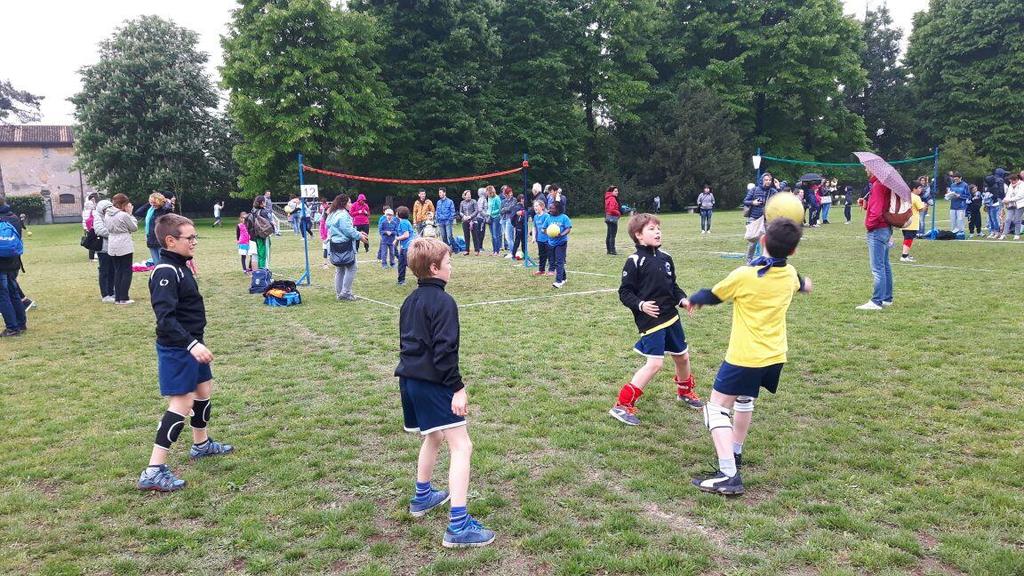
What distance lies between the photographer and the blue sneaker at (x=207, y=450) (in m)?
5.03

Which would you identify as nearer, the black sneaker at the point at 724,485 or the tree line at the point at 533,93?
the black sneaker at the point at 724,485

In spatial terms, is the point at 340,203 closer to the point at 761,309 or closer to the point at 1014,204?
the point at 761,309

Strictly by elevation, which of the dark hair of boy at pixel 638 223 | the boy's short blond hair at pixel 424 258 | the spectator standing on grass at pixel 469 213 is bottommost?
the boy's short blond hair at pixel 424 258

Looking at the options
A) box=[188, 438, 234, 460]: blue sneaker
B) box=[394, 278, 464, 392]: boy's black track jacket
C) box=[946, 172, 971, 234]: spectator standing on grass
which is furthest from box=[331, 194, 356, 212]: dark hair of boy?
box=[946, 172, 971, 234]: spectator standing on grass

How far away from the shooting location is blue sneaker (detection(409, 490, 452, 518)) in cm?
405

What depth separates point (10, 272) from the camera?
30.5ft

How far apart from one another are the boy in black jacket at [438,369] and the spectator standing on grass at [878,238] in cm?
771

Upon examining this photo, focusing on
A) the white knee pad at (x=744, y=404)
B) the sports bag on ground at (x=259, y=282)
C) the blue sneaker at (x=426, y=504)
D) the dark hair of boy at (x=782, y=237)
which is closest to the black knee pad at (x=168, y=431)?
the blue sneaker at (x=426, y=504)

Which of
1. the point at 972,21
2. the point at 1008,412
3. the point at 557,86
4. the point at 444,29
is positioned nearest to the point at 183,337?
the point at 1008,412

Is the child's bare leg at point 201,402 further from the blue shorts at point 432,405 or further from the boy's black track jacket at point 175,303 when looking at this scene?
the blue shorts at point 432,405

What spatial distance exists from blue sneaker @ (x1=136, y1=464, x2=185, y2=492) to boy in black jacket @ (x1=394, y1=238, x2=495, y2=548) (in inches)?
76.9

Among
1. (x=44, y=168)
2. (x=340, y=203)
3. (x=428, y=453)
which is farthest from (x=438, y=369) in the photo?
(x=44, y=168)

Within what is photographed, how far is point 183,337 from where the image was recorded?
4402mm

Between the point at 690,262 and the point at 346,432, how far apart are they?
12297 millimetres
